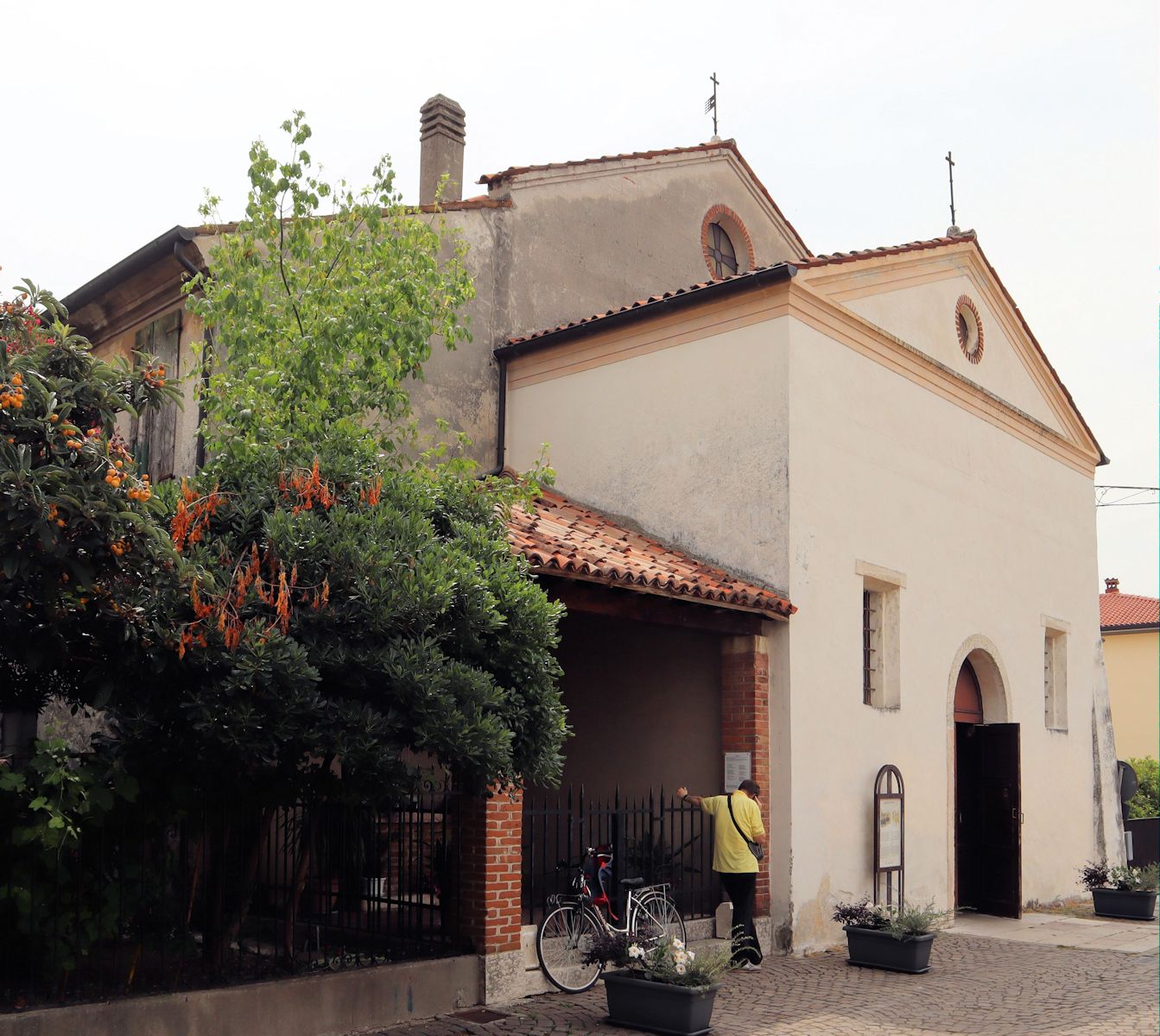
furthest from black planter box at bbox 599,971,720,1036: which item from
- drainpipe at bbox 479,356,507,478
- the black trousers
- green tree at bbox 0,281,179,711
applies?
drainpipe at bbox 479,356,507,478

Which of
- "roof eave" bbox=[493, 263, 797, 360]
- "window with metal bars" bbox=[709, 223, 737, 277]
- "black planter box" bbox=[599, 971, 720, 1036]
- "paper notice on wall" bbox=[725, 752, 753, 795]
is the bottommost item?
"black planter box" bbox=[599, 971, 720, 1036]

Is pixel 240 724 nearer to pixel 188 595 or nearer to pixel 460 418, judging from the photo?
pixel 188 595

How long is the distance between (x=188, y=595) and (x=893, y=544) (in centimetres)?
813

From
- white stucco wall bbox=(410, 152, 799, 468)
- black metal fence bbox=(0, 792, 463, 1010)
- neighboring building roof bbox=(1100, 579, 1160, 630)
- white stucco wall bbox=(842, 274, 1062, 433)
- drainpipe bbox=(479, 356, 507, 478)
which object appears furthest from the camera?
neighboring building roof bbox=(1100, 579, 1160, 630)

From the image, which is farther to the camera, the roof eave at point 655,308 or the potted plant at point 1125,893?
the potted plant at point 1125,893

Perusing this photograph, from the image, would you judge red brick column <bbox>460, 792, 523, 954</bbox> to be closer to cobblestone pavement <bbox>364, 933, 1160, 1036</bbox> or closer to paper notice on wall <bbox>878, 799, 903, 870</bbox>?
cobblestone pavement <bbox>364, 933, 1160, 1036</bbox>

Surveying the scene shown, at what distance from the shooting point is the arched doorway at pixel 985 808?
13547 millimetres

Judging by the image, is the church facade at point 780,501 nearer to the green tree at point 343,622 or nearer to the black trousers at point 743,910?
the black trousers at point 743,910

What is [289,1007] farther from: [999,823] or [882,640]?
[999,823]

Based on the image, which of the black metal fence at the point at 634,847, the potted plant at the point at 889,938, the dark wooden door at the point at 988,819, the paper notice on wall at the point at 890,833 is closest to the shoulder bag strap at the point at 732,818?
the black metal fence at the point at 634,847

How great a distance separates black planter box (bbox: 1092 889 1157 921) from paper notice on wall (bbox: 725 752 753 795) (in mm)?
5870

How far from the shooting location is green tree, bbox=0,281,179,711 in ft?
18.1

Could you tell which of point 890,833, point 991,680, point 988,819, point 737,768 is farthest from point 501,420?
point 988,819

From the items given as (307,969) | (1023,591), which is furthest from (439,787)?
(1023,591)
